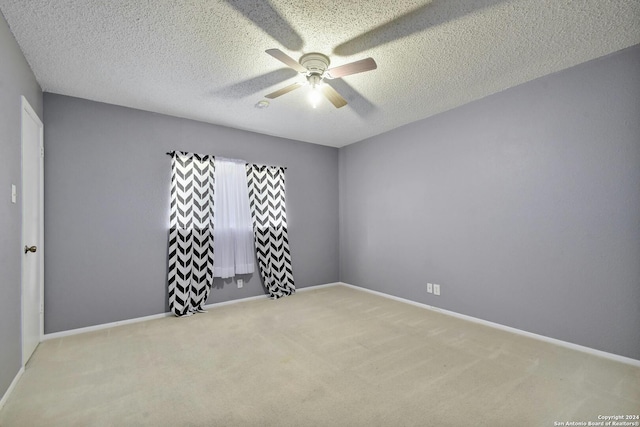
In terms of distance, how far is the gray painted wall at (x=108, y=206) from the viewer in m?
3.04

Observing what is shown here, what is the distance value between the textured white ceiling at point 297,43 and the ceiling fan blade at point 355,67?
19 cm

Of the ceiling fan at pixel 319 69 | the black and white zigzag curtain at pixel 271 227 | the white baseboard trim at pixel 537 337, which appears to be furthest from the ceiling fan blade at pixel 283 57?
the white baseboard trim at pixel 537 337

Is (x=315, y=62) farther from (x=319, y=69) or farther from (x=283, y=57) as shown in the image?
(x=283, y=57)

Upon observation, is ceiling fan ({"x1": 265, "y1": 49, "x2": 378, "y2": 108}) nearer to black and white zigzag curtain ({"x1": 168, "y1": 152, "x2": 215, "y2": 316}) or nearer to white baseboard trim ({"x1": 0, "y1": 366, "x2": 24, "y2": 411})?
black and white zigzag curtain ({"x1": 168, "y1": 152, "x2": 215, "y2": 316})

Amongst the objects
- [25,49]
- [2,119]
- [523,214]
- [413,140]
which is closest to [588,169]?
[523,214]

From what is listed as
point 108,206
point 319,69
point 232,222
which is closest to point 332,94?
point 319,69

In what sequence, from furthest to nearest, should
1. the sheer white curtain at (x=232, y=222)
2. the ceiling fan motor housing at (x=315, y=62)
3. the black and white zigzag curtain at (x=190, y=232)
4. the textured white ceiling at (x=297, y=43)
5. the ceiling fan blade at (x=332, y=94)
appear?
the sheer white curtain at (x=232, y=222)
the black and white zigzag curtain at (x=190, y=232)
the ceiling fan blade at (x=332, y=94)
the ceiling fan motor housing at (x=315, y=62)
the textured white ceiling at (x=297, y=43)

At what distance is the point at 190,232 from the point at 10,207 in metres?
1.80

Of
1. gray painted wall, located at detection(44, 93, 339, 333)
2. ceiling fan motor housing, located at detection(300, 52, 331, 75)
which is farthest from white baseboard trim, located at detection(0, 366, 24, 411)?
ceiling fan motor housing, located at detection(300, 52, 331, 75)

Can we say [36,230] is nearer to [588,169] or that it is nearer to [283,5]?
[283,5]

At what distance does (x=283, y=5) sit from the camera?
1.84 metres

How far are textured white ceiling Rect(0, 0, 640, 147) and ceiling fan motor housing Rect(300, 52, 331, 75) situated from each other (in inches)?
2.1

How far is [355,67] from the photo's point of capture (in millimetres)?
2160

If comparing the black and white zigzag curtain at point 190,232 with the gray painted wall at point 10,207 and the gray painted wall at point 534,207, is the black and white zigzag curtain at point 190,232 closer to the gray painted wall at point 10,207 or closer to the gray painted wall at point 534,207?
the gray painted wall at point 10,207
